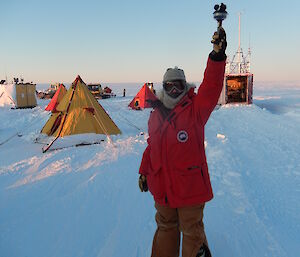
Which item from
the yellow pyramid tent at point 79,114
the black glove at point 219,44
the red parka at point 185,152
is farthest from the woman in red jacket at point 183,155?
the yellow pyramid tent at point 79,114

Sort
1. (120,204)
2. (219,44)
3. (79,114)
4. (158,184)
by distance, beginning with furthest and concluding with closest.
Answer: (79,114)
(120,204)
(158,184)
(219,44)

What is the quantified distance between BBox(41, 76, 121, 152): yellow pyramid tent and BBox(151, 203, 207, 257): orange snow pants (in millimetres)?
6092

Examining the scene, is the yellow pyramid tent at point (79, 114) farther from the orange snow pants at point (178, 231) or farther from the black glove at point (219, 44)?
the black glove at point (219, 44)

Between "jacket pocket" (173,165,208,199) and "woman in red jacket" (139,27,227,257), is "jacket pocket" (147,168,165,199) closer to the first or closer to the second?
"woman in red jacket" (139,27,227,257)

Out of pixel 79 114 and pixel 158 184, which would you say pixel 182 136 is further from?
pixel 79 114

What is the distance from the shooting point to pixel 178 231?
2.25 metres

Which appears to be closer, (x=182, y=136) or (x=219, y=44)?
(x=219, y=44)

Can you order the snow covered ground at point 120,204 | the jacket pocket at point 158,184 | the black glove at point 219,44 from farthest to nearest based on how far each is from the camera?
the snow covered ground at point 120,204
the jacket pocket at point 158,184
the black glove at point 219,44

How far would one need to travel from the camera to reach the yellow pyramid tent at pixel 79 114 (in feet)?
26.5

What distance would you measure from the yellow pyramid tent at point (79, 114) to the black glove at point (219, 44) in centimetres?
667

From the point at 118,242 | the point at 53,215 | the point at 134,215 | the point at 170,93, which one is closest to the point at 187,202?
the point at 170,93

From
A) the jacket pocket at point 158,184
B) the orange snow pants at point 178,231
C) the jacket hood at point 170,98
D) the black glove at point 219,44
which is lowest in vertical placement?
the orange snow pants at point 178,231

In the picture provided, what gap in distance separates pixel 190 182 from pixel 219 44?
1025 mm

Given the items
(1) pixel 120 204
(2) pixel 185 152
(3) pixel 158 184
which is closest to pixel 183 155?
(2) pixel 185 152
